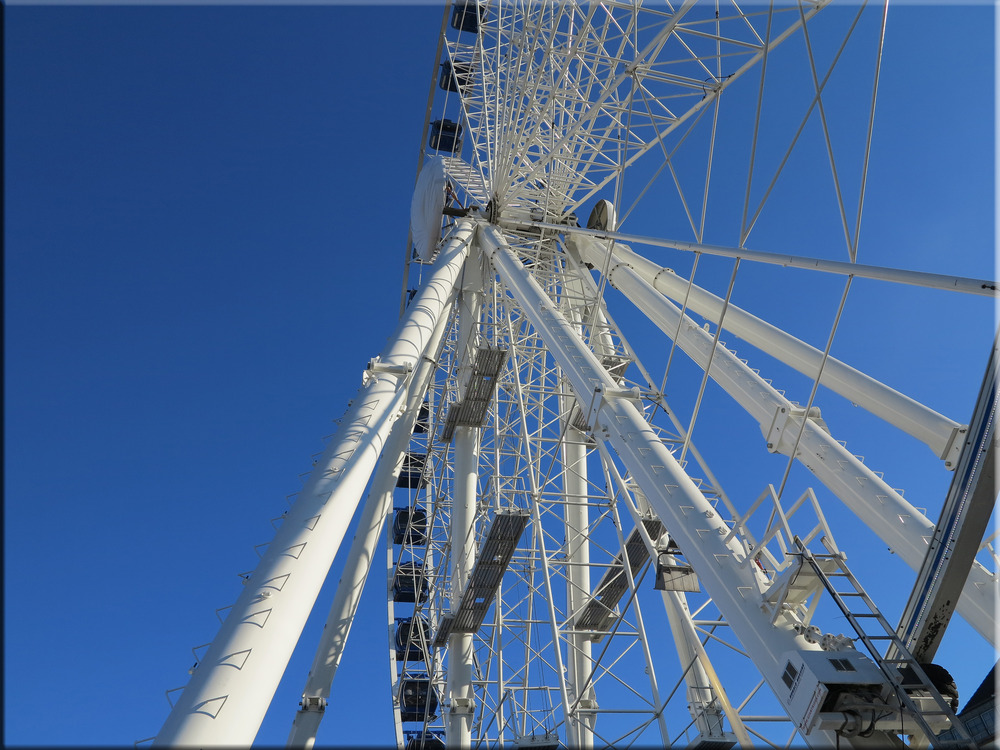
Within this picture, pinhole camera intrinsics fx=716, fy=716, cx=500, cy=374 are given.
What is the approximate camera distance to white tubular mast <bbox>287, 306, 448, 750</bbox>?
1505 centimetres

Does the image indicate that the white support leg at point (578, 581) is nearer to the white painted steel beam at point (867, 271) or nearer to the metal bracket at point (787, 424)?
the metal bracket at point (787, 424)

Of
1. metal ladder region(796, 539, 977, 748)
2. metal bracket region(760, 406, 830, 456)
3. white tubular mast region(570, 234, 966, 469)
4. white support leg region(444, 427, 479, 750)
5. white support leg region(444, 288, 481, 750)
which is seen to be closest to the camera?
metal ladder region(796, 539, 977, 748)

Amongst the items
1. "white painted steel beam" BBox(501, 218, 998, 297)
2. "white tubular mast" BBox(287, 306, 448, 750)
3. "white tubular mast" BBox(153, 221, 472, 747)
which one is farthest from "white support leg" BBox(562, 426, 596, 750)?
"white painted steel beam" BBox(501, 218, 998, 297)

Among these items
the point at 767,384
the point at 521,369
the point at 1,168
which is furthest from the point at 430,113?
the point at 1,168

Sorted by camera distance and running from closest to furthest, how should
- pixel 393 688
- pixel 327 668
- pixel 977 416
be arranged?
pixel 977 416 → pixel 327 668 → pixel 393 688

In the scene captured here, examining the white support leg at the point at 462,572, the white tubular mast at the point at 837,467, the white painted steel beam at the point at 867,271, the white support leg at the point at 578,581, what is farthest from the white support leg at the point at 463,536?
the white painted steel beam at the point at 867,271

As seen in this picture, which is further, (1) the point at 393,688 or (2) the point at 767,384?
(1) the point at 393,688

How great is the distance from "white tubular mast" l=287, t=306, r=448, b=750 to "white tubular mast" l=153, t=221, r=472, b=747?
3.88 meters

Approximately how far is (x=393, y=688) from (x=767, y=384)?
72.4 ft

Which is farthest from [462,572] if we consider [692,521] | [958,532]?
[958,532]

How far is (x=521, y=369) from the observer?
75.5 ft

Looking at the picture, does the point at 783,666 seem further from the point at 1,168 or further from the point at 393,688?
the point at 393,688

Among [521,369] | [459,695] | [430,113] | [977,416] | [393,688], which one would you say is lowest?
[393,688]

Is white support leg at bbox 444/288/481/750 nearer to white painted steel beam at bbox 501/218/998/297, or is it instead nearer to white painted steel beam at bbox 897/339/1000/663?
white painted steel beam at bbox 501/218/998/297
